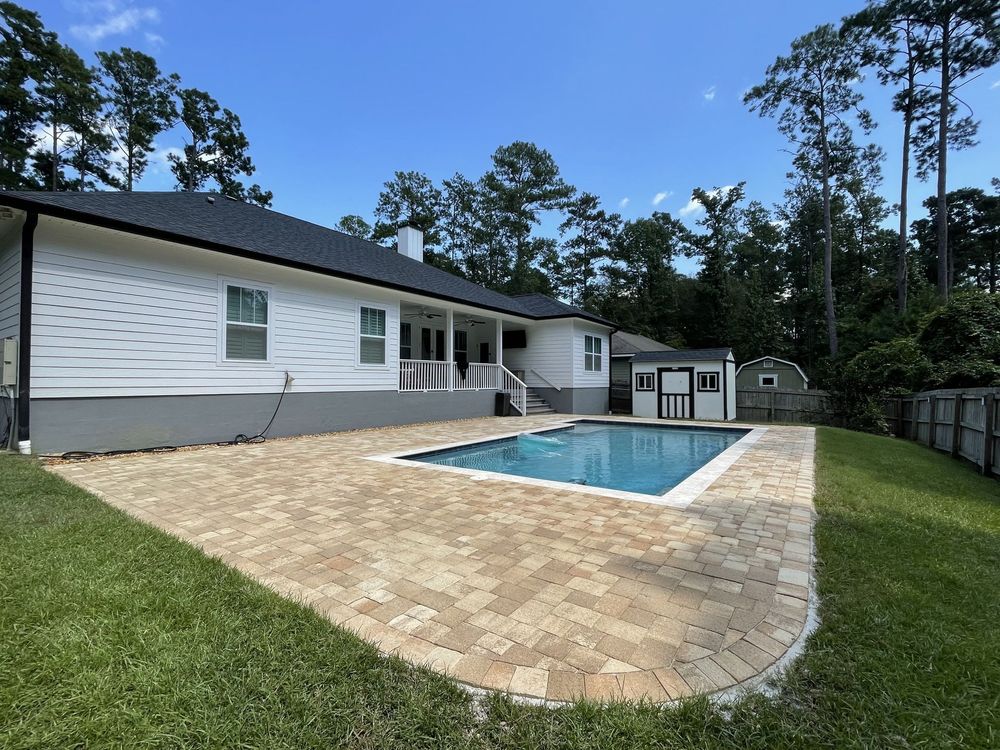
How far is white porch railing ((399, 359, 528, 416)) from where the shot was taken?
1201 cm

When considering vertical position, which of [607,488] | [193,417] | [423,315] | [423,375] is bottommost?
[607,488]

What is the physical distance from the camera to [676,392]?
15859 mm

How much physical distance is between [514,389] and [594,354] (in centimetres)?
434

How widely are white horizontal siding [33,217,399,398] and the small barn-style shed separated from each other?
23469 mm

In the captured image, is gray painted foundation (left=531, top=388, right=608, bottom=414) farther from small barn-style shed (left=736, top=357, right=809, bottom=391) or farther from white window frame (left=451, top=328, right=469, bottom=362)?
→ small barn-style shed (left=736, top=357, right=809, bottom=391)

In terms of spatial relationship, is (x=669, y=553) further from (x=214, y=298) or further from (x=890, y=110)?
(x=890, y=110)

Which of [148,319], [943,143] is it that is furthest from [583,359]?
[943,143]

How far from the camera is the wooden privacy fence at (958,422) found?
6.40 meters

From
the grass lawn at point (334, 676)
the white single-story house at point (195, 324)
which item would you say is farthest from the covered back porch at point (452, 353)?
the grass lawn at point (334, 676)

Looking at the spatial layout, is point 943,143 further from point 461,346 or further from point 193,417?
point 193,417

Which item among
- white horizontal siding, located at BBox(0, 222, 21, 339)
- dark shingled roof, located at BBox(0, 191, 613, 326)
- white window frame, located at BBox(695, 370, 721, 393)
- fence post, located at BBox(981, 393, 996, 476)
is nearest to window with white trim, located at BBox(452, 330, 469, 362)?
dark shingled roof, located at BBox(0, 191, 613, 326)

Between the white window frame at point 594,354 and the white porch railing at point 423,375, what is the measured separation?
612 cm

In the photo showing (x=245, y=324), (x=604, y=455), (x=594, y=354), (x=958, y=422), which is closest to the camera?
(x=958, y=422)

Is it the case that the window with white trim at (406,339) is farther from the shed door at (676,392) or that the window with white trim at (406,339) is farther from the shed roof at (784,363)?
the shed roof at (784,363)
